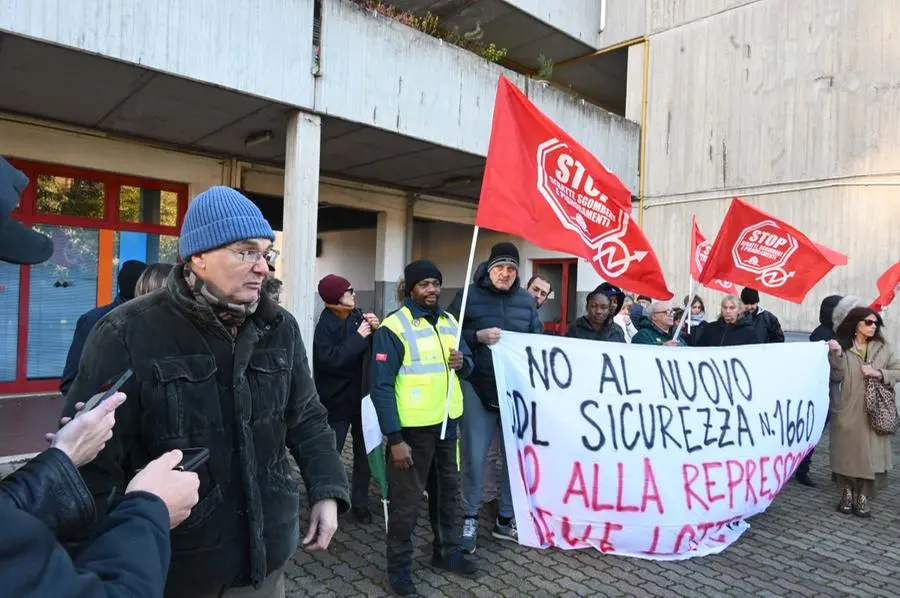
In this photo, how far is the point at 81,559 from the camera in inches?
43.6

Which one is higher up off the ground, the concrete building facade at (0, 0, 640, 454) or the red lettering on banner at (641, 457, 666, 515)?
the concrete building facade at (0, 0, 640, 454)

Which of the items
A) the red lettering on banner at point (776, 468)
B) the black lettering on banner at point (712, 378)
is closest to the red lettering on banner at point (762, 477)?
the red lettering on banner at point (776, 468)

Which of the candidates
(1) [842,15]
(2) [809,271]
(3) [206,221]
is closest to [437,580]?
(3) [206,221]

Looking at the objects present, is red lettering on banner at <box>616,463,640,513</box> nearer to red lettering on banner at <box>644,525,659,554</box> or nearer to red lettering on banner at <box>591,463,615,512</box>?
red lettering on banner at <box>591,463,615,512</box>

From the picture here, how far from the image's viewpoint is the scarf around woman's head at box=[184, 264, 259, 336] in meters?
1.80

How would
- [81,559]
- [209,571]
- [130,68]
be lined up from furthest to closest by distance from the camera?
[130,68] → [209,571] → [81,559]

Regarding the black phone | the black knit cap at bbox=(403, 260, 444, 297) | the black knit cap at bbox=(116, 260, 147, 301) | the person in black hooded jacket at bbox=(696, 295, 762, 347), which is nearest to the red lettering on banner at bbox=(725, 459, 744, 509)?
the person in black hooded jacket at bbox=(696, 295, 762, 347)

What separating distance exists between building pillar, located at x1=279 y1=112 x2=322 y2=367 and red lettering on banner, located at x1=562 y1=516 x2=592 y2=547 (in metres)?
4.27

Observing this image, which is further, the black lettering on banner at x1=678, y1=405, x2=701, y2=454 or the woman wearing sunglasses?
the woman wearing sunglasses

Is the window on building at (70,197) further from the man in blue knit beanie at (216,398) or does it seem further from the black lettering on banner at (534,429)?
the man in blue knit beanie at (216,398)

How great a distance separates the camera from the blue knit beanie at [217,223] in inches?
71.4

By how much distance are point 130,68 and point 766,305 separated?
1056cm

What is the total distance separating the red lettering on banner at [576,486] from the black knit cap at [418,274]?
1603 millimetres

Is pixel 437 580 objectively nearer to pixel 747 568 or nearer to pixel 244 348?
pixel 747 568
